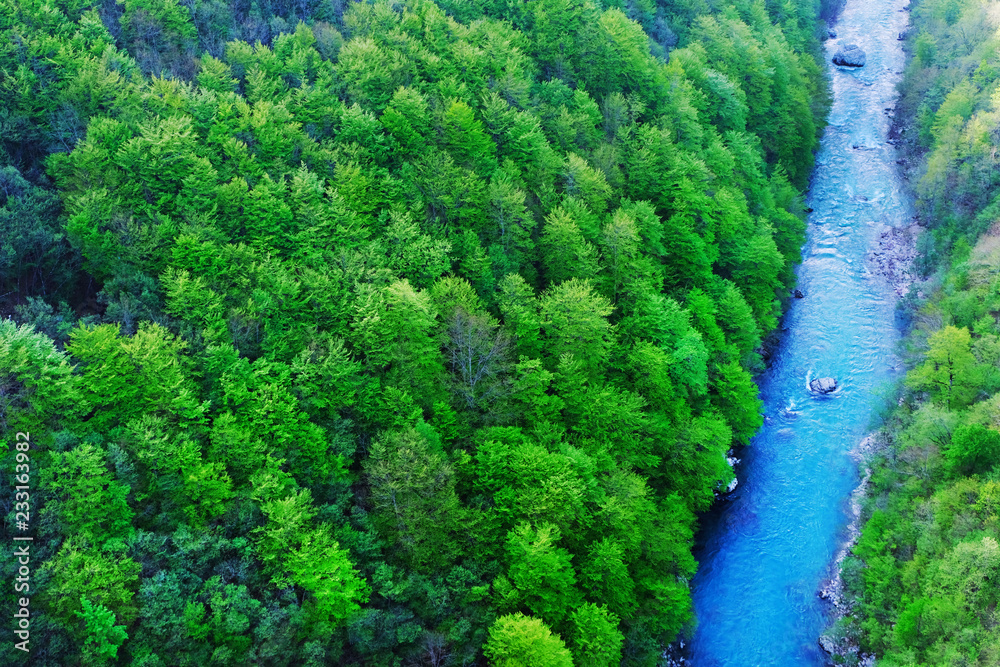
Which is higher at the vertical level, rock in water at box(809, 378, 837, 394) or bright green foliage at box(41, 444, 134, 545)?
bright green foliage at box(41, 444, 134, 545)

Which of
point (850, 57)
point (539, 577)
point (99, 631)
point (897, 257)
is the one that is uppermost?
point (850, 57)

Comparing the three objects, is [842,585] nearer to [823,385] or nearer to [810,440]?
[810,440]

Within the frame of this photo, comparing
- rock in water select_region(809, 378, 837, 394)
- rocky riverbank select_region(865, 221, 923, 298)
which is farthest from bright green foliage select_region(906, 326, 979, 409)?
rocky riverbank select_region(865, 221, 923, 298)

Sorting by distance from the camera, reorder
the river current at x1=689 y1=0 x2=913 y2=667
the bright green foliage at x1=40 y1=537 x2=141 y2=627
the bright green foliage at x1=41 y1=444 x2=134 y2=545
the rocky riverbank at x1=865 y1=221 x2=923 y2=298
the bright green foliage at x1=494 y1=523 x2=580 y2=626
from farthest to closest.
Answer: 1. the rocky riverbank at x1=865 y1=221 x2=923 y2=298
2. the river current at x1=689 y1=0 x2=913 y2=667
3. the bright green foliage at x1=494 y1=523 x2=580 y2=626
4. the bright green foliage at x1=41 y1=444 x2=134 y2=545
5. the bright green foliage at x1=40 y1=537 x2=141 y2=627

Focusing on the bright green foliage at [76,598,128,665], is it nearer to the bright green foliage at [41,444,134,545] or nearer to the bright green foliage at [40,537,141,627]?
the bright green foliage at [40,537,141,627]

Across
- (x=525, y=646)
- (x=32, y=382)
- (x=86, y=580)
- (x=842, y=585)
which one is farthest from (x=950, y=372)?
(x=32, y=382)

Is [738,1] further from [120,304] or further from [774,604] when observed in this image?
[120,304]
